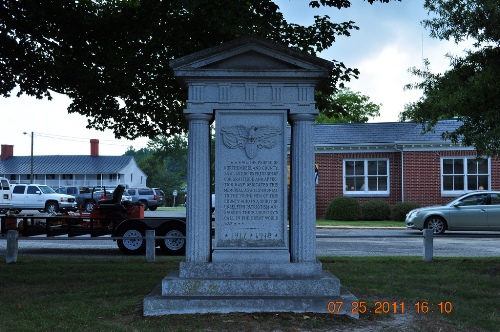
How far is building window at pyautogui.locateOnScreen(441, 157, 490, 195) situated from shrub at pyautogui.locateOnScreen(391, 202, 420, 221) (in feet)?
7.83

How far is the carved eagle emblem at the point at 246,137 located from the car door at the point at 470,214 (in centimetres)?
1658

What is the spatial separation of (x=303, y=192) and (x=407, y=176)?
2580 cm

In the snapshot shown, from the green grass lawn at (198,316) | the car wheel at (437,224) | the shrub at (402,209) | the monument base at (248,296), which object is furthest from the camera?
the shrub at (402,209)

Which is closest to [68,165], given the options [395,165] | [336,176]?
[336,176]

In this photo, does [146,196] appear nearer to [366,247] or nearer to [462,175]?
[462,175]

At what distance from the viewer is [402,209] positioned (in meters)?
31.2

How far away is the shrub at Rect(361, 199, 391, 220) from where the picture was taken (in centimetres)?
3204

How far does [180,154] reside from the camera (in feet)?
314

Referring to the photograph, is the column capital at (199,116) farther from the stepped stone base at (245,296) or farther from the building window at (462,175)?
the building window at (462,175)

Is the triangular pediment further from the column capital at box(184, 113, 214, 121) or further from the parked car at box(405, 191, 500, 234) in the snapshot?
the parked car at box(405, 191, 500, 234)

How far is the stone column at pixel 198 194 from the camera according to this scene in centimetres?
821

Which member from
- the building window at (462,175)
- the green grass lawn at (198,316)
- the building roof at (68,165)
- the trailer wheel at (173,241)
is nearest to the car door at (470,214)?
the green grass lawn at (198,316)

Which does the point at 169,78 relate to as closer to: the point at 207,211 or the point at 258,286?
the point at 207,211
